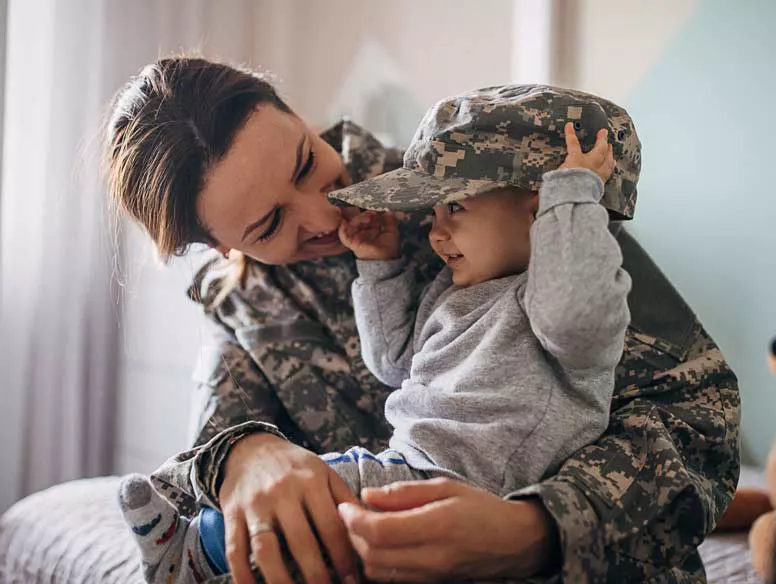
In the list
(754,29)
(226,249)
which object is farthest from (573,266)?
(754,29)

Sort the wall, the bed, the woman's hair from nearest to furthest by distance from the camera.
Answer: the woman's hair
the bed
the wall

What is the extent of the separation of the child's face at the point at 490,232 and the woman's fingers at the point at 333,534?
32 cm

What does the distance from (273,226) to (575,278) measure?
1.66ft

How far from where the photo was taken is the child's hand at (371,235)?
112 centimetres

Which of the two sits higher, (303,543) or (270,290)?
(270,290)

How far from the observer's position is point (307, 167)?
1154 millimetres

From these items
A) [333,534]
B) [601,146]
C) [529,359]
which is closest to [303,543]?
[333,534]

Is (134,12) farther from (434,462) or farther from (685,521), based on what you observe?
(685,521)

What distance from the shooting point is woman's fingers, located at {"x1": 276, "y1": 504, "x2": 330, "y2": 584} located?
79 cm

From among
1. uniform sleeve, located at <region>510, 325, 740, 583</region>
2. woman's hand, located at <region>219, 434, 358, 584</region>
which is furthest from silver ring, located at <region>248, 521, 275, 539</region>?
uniform sleeve, located at <region>510, 325, 740, 583</region>

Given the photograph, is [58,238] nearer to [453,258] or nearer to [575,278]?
[453,258]

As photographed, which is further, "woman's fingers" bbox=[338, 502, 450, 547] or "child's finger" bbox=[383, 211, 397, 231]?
"child's finger" bbox=[383, 211, 397, 231]

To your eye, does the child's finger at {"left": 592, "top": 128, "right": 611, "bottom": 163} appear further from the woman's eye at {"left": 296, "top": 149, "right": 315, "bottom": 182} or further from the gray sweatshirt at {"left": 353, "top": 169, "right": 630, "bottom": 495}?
the woman's eye at {"left": 296, "top": 149, "right": 315, "bottom": 182}

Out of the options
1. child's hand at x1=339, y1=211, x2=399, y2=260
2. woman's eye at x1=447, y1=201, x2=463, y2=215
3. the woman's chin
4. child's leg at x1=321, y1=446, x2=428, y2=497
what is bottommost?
child's leg at x1=321, y1=446, x2=428, y2=497
